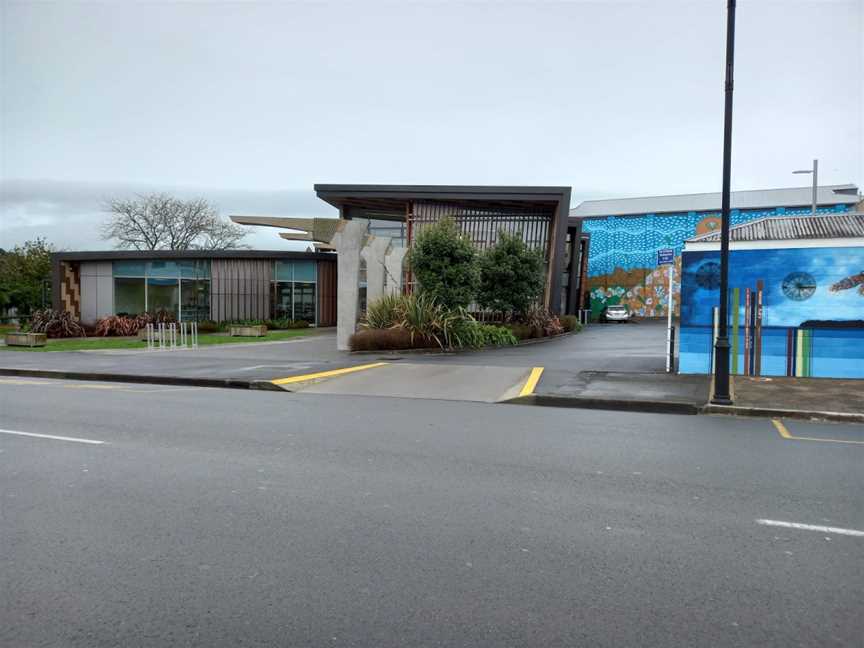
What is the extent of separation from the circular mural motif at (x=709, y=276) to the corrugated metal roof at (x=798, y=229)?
1.81ft

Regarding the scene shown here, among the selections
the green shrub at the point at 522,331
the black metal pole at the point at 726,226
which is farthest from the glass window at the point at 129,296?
the black metal pole at the point at 726,226

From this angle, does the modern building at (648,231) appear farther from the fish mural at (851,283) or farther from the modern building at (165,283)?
the fish mural at (851,283)

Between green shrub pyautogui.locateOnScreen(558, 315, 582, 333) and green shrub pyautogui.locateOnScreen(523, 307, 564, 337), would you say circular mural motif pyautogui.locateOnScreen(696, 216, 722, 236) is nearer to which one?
green shrub pyautogui.locateOnScreen(558, 315, 582, 333)

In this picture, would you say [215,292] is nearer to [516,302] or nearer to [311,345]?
[311,345]

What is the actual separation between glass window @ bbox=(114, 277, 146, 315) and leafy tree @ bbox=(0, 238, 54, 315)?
24.5ft

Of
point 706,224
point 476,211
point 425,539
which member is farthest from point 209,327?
point 706,224

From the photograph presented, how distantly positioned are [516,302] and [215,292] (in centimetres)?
1823

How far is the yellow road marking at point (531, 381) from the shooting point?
12094mm

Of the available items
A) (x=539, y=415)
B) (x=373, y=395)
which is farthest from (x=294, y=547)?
(x=373, y=395)

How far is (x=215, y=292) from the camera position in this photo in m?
36.4

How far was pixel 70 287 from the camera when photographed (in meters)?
36.5

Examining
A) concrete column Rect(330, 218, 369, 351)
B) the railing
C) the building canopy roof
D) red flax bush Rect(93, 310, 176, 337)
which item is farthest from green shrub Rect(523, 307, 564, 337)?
red flax bush Rect(93, 310, 176, 337)

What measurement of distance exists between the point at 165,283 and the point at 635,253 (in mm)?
37458

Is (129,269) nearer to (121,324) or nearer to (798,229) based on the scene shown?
(121,324)
